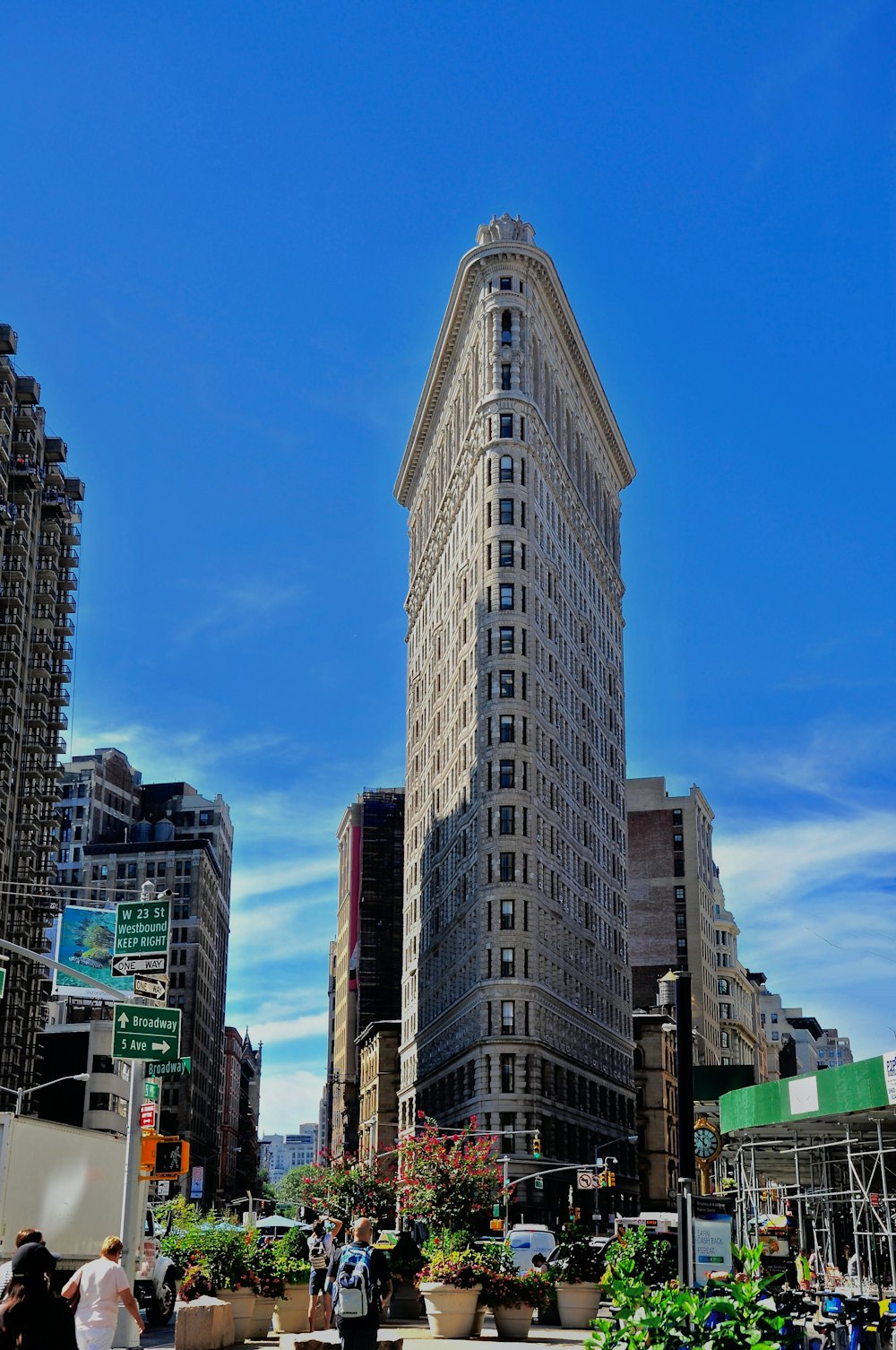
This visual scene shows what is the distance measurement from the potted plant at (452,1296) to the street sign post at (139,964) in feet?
A: 24.3

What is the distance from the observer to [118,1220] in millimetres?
29266

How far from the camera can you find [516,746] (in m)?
98.1

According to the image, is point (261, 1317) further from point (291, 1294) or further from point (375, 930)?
point (375, 930)

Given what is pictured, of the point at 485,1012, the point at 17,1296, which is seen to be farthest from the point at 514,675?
the point at 17,1296

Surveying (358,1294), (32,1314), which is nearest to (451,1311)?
(358,1294)

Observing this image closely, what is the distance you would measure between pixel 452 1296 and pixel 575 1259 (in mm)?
5101

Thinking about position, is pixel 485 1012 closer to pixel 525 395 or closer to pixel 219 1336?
pixel 525 395

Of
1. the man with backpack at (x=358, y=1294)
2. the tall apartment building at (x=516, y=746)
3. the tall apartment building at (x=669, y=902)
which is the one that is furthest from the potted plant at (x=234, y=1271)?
the tall apartment building at (x=669, y=902)

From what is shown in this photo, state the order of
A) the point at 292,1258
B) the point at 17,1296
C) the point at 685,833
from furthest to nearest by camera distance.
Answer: the point at 685,833, the point at 292,1258, the point at 17,1296

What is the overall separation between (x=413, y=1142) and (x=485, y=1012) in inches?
1911

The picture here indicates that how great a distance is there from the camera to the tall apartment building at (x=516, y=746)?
95.9 metres

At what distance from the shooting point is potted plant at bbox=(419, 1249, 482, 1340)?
25.9m

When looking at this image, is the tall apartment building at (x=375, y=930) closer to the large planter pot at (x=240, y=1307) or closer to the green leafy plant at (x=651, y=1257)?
the green leafy plant at (x=651, y=1257)

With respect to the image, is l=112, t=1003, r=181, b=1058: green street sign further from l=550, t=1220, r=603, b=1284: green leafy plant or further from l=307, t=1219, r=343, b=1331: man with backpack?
l=550, t=1220, r=603, b=1284: green leafy plant
